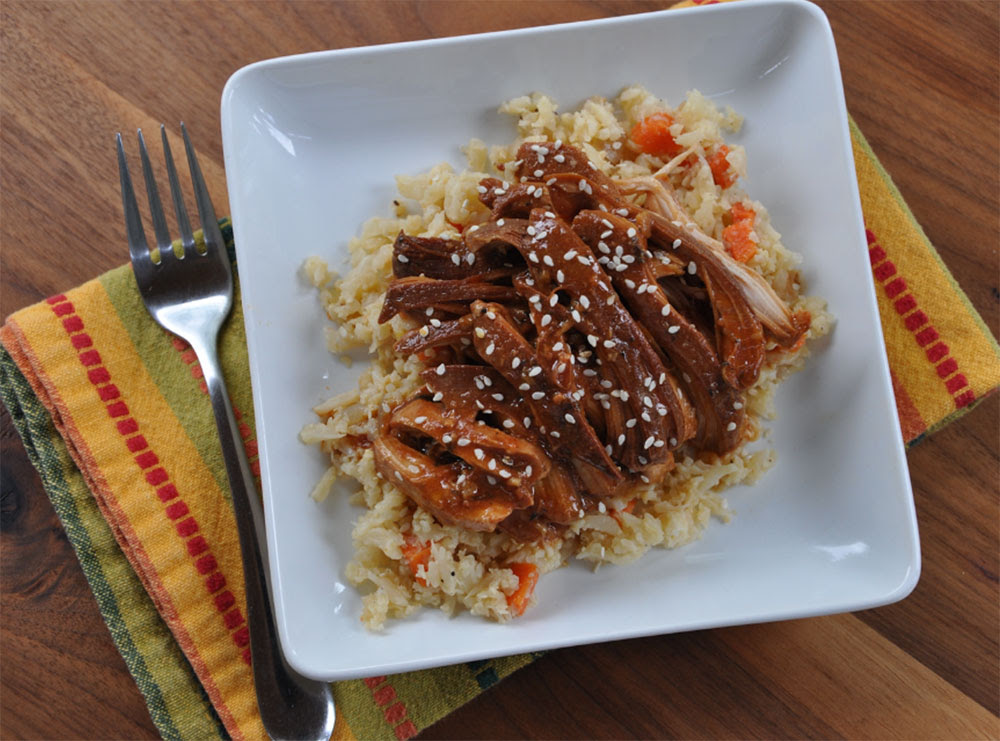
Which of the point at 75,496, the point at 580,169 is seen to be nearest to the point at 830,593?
the point at 580,169

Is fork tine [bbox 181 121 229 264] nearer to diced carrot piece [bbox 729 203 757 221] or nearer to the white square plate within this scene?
the white square plate

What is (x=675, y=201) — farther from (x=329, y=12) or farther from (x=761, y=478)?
(x=329, y=12)

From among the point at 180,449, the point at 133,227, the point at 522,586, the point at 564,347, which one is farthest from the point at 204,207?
the point at 522,586

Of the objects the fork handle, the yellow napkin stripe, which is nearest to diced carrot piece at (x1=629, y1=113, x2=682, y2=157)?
the fork handle

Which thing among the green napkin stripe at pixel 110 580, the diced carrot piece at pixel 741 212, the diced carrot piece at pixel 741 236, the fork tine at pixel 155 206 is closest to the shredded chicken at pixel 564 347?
the diced carrot piece at pixel 741 236

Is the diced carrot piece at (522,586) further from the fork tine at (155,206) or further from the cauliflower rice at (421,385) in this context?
the fork tine at (155,206)
